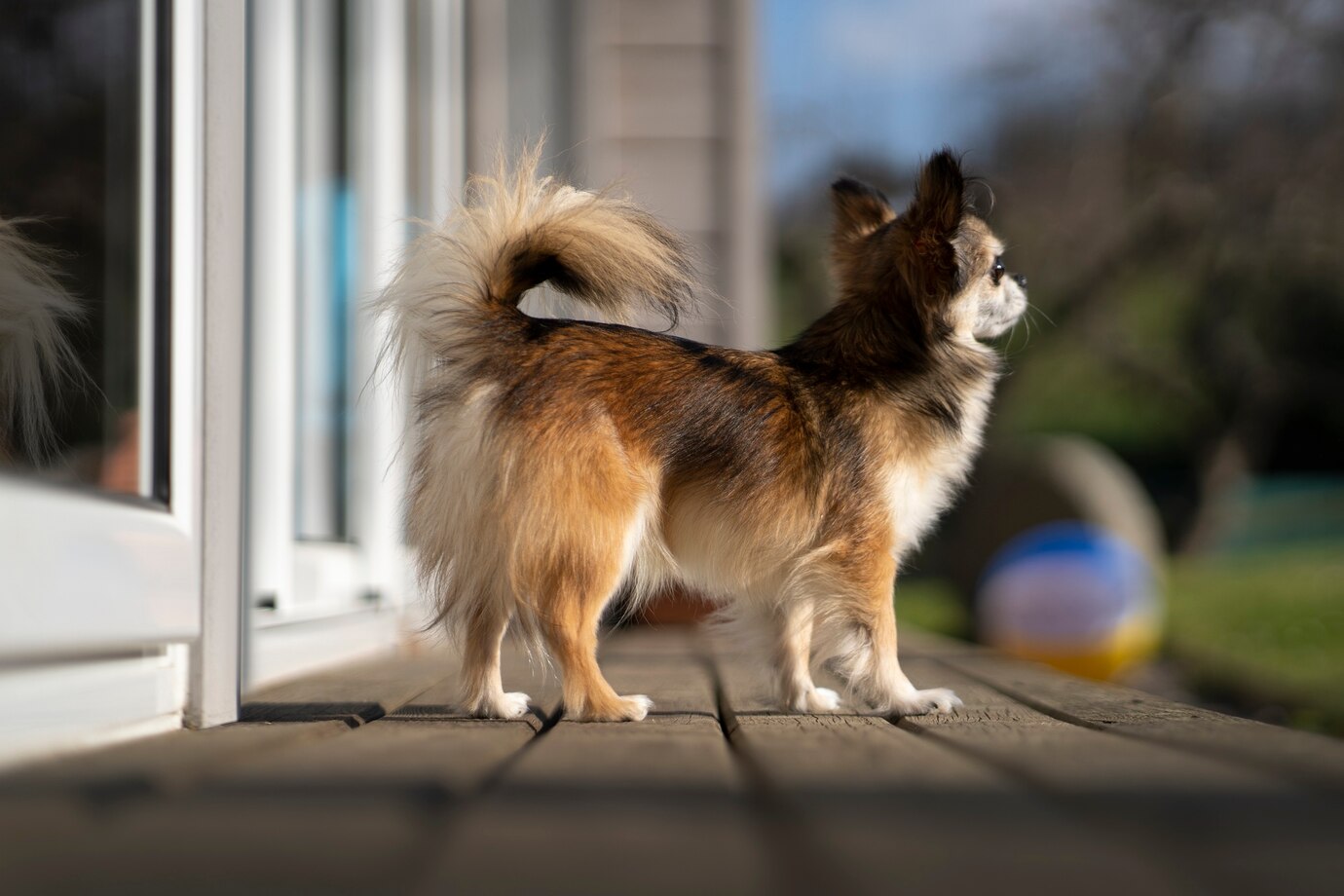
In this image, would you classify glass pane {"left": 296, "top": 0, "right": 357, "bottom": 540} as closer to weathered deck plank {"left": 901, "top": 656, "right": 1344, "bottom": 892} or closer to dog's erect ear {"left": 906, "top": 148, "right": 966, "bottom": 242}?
dog's erect ear {"left": 906, "top": 148, "right": 966, "bottom": 242}

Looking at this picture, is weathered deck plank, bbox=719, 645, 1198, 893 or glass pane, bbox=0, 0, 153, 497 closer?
weathered deck plank, bbox=719, 645, 1198, 893

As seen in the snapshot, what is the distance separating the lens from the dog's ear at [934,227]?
3068 millimetres

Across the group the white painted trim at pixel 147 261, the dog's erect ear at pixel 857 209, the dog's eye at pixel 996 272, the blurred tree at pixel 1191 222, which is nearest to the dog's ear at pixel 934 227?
the dog's eye at pixel 996 272

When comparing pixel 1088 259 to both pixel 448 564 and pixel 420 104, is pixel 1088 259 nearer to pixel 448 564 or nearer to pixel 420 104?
pixel 420 104

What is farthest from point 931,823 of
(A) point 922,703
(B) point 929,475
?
(B) point 929,475

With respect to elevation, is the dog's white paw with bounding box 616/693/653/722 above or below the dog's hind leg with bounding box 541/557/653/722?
below

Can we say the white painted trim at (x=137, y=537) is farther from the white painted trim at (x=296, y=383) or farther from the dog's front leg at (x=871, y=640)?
the dog's front leg at (x=871, y=640)

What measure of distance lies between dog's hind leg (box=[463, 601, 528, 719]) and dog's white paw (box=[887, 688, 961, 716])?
838mm

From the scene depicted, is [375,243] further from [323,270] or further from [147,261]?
[147,261]

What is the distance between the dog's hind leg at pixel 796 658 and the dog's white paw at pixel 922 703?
25 cm

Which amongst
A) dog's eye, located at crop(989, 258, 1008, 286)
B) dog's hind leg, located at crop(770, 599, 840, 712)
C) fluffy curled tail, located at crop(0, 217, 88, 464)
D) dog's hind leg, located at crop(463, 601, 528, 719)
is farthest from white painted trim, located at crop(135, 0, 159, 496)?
dog's eye, located at crop(989, 258, 1008, 286)

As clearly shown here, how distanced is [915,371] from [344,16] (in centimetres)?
254

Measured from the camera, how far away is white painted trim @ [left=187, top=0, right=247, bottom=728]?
7.95 feet

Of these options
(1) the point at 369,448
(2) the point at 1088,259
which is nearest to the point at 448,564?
(1) the point at 369,448
